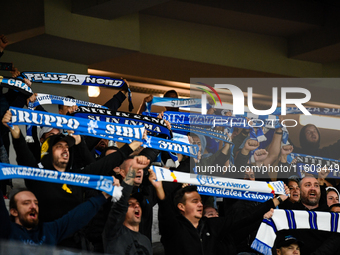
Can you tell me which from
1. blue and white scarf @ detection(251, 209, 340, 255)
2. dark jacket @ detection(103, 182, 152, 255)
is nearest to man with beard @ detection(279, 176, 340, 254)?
blue and white scarf @ detection(251, 209, 340, 255)

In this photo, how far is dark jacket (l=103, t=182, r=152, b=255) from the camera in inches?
179

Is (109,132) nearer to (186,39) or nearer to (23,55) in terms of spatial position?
(23,55)

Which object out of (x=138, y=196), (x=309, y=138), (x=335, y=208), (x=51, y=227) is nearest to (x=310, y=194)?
(x=335, y=208)

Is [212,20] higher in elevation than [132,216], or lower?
higher

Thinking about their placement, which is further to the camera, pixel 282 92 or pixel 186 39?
pixel 282 92

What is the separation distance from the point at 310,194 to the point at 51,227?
3.01 metres

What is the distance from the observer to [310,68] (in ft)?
35.7

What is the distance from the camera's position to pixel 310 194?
19.5 ft

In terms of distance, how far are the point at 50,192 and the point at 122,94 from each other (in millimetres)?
2657

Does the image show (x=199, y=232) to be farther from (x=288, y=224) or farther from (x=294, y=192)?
(x=294, y=192)

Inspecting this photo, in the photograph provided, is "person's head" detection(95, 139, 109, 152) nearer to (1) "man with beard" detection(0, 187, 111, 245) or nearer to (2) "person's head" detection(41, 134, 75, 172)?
(2) "person's head" detection(41, 134, 75, 172)

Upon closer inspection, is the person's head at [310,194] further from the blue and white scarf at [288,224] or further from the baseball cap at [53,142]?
the baseball cap at [53,142]

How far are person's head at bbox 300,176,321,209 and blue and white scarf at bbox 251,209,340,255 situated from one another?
1.07ft

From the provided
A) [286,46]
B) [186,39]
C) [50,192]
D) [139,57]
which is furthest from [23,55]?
[286,46]
